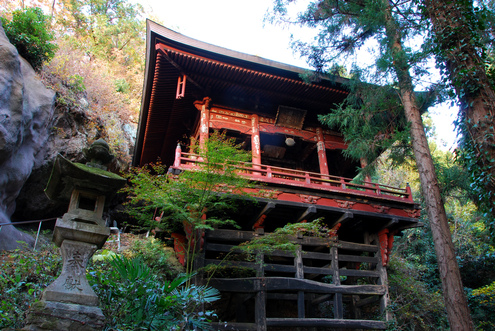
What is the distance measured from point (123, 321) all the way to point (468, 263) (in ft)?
46.7

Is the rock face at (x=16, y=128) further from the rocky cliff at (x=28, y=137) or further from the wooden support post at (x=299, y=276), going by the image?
the wooden support post at (x=299, y=276)

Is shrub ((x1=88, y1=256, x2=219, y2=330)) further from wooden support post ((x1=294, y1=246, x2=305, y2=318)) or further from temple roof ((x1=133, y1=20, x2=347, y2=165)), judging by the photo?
temple roof ((x1=133, y1=20, x2=347, y2=165))

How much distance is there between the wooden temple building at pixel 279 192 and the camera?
336 inches

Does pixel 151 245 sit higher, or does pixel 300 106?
pixel 300 106

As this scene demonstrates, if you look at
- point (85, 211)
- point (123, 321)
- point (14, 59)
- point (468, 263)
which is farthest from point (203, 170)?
point (468, 263)

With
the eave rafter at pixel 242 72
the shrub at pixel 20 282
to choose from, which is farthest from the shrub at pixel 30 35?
the shrub at pixel 20 282

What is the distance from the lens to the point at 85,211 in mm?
5004

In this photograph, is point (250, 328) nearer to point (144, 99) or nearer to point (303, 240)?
point (303, 240)

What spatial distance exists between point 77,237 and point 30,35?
34.3ft

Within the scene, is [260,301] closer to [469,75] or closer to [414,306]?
[414,306]

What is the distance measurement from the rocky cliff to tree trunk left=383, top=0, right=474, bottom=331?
1012 centimetres

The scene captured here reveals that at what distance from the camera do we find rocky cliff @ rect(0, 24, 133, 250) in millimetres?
9094

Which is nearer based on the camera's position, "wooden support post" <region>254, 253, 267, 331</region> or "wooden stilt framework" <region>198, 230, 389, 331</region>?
"wooden support post" <region>254, 253, 267, 331</region>

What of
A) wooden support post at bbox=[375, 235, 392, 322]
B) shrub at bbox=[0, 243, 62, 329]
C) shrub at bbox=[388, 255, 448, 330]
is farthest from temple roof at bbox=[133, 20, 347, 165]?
shrub at bbox=[388, 255, 448, 330]
